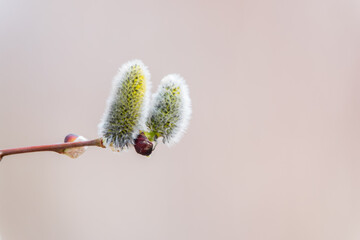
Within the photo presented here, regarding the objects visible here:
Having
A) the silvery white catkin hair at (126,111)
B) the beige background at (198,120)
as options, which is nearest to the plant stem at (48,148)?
the silvery white catkin hair at (126,111)

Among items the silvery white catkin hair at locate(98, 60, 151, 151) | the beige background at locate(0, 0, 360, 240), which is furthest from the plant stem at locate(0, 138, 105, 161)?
the beige background at locate(0, 0, 360, 240)

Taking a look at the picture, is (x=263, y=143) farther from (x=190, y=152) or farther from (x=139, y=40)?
(x=139, y=40)

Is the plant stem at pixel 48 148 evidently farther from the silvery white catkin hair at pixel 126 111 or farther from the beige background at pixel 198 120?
the beige background at pixel 198 120

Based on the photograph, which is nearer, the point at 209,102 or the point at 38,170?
the point at 38,170

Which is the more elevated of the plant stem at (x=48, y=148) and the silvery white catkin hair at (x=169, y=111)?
the silvery white catkin hair at (x=169, y=111)

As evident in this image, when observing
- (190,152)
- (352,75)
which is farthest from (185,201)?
(352,75)

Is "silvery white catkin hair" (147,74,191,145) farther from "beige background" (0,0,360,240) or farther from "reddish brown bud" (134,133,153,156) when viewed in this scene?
"beige background" (0,0,360,240)
